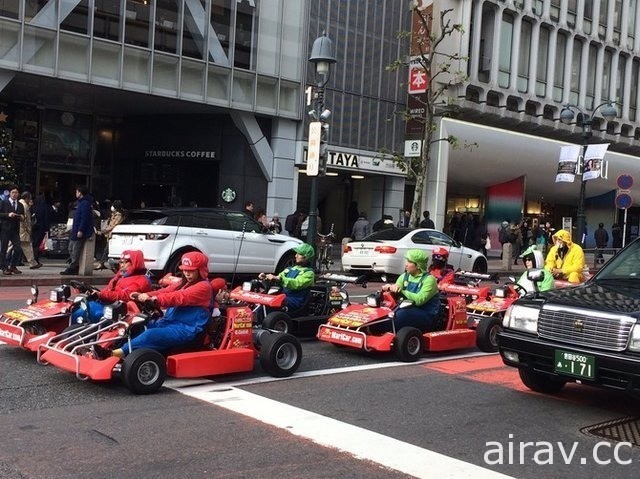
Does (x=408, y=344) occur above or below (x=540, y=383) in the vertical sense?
above

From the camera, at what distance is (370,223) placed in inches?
1169

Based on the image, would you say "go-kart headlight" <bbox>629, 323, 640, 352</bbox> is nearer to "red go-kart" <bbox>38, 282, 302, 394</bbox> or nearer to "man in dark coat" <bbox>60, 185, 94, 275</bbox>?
"red go-kart" <bbox>38, 282, 302, 394</bbox>

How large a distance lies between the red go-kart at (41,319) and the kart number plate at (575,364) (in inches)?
181

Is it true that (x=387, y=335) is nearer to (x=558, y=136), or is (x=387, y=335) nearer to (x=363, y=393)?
(x=363, y=393)

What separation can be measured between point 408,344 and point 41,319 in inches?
160

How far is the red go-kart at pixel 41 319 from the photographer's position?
7434 millimetres

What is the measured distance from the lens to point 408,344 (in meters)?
8.38

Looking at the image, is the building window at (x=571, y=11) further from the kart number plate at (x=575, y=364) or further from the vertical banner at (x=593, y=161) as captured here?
the kart number plate at (x=575, y=364)

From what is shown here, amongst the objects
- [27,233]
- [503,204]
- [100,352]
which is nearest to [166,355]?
[100,352]

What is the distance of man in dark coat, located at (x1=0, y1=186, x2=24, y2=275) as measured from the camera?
14977 mm

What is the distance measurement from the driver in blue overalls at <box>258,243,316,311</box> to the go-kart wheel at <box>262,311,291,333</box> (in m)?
0.39

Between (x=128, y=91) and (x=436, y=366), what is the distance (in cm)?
1588

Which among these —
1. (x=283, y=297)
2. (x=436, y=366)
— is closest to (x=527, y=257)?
(x=436, y=366)

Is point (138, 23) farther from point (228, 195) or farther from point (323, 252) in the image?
point (323, 252)
